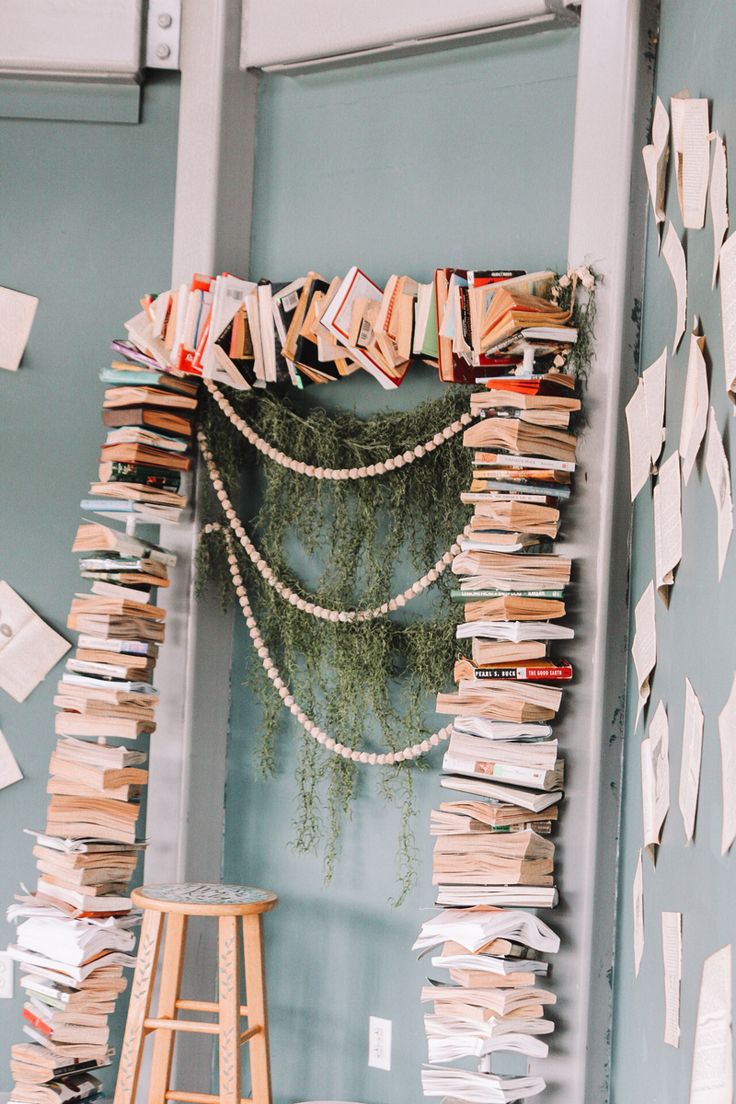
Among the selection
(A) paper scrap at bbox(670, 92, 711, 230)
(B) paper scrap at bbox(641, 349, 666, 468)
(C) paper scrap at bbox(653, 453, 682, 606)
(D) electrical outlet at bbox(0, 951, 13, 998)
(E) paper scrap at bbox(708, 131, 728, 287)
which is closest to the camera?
(E) paper scrap at bbox(708, 131, 728, 287)

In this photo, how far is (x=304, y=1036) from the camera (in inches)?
121

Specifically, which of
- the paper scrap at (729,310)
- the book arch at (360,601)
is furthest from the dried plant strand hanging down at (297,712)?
the paper scrap at (729,310)

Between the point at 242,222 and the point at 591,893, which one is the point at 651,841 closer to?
the point at 591,893

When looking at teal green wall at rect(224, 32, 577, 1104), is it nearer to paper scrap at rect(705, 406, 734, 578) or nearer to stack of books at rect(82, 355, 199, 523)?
stack of books at rect(82, 355, 199, 523)

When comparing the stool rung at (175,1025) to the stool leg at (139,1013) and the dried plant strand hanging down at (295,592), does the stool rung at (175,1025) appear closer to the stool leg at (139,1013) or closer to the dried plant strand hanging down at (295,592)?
the stool leg at (139,1013)

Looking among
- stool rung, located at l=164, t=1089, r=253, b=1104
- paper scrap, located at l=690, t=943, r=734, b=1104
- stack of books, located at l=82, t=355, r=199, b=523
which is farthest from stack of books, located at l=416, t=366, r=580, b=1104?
paper scrap, located at l=690, t=943, r=734, b=1104

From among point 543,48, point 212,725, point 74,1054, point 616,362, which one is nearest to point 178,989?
point 74,1054

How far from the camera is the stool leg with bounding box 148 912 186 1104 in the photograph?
2.75 metres

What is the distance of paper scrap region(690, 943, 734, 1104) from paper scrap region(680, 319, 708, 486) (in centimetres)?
66

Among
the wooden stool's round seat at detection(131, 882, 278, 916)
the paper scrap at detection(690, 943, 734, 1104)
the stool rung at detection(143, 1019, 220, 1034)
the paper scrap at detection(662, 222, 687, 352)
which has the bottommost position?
the stool rung at detection(143, 1019, 220, 1034)

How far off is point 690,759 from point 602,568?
99 cm

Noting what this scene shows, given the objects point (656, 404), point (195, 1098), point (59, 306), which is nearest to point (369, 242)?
point (59, 306)

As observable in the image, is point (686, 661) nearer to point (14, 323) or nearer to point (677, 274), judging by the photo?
point (677, 274)

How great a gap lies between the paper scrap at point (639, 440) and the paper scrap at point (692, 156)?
1.36ft
